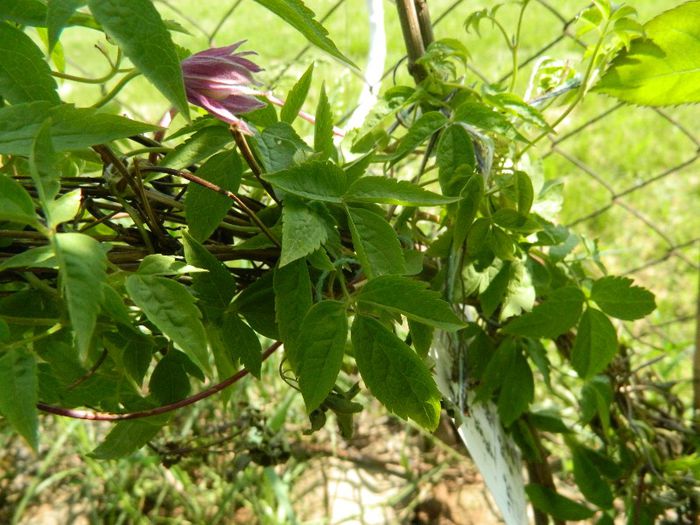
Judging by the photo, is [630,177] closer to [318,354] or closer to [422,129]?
[422,129]

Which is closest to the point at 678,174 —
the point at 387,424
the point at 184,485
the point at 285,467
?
the point at 387,424

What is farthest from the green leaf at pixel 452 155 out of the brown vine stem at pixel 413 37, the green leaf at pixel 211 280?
the green leaf at pixel 211 280

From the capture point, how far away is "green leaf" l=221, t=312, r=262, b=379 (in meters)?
0.63

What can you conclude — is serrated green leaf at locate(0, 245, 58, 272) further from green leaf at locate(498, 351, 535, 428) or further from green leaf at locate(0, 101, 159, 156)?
green leaf at locate(498, 351, 535, 428)

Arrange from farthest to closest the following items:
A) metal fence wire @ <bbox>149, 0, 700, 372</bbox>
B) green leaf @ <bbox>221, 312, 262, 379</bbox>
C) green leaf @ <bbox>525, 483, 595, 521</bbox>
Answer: metal fence wire @ <bbox>149, 0, 700, 372</bbox>, green leaf @ <bbox>525, 483, 595, 521</bbox>, green leaf @ <bbox>221, 312, 262, 379</bbox>

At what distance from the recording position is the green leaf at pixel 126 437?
0.69 meters

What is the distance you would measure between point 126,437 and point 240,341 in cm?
16

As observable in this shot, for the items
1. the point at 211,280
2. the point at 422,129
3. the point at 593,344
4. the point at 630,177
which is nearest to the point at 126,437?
the point at 211,280

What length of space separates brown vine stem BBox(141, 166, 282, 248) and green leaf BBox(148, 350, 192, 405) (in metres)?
0.16

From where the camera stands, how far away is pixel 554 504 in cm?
103

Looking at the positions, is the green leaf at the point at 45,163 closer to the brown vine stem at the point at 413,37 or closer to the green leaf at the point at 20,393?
the green leaf at the point at 20,393

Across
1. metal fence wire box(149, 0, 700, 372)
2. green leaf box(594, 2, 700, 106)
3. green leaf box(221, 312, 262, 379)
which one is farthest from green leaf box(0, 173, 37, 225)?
metal fence wire box(149, 0, 700, 372)

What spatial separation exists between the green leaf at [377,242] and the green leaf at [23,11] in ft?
0.89

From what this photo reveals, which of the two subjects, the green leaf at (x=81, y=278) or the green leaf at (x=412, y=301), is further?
the green leaf at (x=412, y=301)
